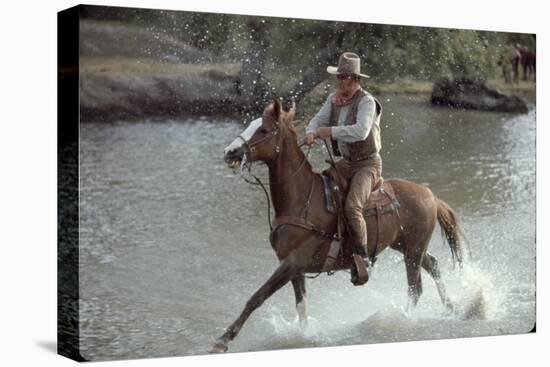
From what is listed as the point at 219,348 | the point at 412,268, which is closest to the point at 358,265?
the point at 412,268

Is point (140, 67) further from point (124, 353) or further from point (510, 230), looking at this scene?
point (510, 230)

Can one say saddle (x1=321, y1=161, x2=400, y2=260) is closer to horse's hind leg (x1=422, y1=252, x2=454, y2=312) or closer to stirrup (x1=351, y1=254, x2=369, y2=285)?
stirrup (x1=351, y1=254, x2=369, y2=285)

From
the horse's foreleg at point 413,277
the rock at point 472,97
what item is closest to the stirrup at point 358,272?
the horse's foreleg at point 413,277

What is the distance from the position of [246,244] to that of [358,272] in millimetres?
839

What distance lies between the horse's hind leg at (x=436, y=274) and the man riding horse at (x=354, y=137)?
664mm

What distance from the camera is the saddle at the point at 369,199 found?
335 inches

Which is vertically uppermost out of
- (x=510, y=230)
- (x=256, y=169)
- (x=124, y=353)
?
(x=256, y=169)

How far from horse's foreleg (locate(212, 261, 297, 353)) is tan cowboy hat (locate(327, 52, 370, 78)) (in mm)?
1421

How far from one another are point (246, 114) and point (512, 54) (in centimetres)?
249

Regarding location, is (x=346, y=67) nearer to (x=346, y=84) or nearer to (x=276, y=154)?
(x=346, y=84)

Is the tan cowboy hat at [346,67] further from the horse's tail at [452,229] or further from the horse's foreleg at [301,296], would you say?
the horse's foreleg at [301,296]

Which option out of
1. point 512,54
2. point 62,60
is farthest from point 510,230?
point 62,60

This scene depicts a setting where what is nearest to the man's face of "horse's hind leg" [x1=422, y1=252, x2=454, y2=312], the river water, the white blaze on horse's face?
the river water

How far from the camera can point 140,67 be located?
319 inches
